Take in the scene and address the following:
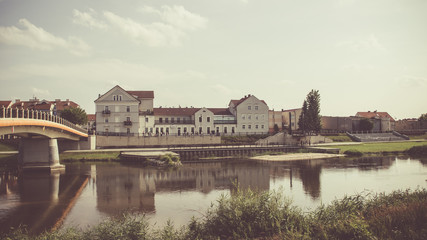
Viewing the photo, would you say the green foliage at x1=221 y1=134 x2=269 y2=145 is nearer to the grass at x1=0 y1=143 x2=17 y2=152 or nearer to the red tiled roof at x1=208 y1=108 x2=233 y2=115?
the red tiled roof at x1=208 y1=108 x2=233 y2=115

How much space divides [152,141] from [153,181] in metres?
34.9

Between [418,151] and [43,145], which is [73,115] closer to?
[43,145]

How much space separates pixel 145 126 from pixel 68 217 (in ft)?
189

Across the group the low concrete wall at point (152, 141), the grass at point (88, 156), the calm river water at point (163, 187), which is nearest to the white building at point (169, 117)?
the low concrete wall at point (152, 141)

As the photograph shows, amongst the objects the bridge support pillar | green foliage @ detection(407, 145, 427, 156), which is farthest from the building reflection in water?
green foliage @ detection(407, 145, 427, 156)

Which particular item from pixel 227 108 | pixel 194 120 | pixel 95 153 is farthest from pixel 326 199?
pixel 227 108

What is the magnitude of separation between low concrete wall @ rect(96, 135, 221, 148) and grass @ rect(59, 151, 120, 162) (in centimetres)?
960

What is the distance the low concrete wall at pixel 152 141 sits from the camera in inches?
2610

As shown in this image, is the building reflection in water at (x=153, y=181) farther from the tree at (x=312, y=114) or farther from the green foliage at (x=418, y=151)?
the tree at (x=312, y=114)

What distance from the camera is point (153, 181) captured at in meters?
34.8

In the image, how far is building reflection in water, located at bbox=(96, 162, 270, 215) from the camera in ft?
84.3

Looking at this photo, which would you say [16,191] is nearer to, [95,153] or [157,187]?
[157,187]

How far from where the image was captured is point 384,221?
43.7 feet

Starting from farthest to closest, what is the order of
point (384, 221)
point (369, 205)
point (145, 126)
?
point (145, 126), point (369, 205), point (384, 221)
